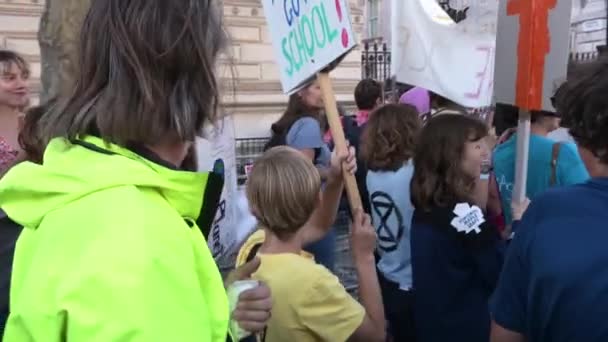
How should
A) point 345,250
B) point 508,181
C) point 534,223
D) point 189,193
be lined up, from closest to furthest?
point 189,193 < point 534,223 < point 508,181 < point 345,250

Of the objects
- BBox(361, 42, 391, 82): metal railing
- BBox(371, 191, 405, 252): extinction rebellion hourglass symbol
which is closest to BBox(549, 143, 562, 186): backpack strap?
BBox(371, 191, 405, 252): extinction rebellion hourglass symbol

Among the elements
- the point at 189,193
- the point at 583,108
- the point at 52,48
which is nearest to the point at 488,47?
the point at 52,48

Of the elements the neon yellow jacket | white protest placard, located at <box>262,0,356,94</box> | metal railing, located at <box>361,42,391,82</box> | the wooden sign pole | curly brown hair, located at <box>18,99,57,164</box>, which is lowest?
metal railing, located at <box>361,42,391,82</box>

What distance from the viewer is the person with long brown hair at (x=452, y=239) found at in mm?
2820

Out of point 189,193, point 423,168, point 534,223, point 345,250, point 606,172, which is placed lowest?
point 345,250

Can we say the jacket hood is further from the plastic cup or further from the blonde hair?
the blonde hair

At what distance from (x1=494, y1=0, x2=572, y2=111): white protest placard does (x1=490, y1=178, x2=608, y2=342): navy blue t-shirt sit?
1250 millimetres

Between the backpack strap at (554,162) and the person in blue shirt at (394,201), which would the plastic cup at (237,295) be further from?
the backpack strap at (554,162)

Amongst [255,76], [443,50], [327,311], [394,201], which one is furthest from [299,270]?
[255,76]

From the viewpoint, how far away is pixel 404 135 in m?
3.51

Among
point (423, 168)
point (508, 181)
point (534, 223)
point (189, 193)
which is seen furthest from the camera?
point (508, 181)

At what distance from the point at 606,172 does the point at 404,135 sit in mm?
1767

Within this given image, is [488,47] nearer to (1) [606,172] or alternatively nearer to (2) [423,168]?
(2) [423,168]

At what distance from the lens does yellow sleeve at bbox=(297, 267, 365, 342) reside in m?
2.14
